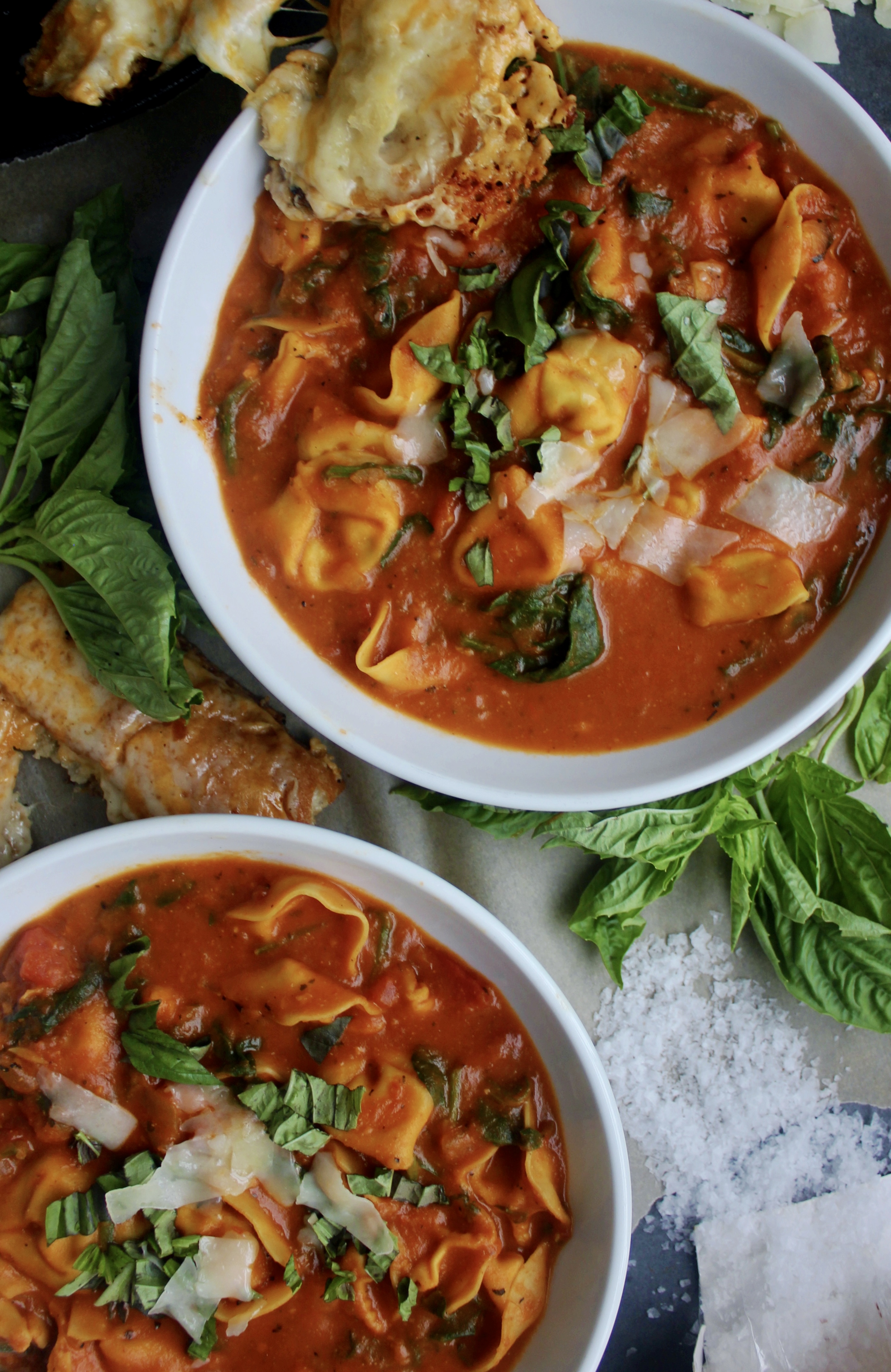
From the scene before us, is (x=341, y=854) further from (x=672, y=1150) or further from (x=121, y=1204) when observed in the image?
(x=672, y=1150)

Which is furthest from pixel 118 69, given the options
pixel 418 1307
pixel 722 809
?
pixel 418 1307

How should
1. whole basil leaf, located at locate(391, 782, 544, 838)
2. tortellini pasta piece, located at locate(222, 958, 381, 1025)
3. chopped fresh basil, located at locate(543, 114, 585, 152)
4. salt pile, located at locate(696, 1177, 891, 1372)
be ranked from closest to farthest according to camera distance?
chopped fresh basil, located at locate(543, 114, 585, 152), tortellini pasta piece, located at locate(222, 958, 381, 1025), whole basil leaf, located at locate(391, 782, 544, 838), salt pile, located at locate(696, 1177, 891, 1372)

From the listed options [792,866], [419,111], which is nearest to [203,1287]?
[792,866]

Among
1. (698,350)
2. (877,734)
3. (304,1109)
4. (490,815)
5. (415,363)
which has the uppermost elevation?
(698,350)

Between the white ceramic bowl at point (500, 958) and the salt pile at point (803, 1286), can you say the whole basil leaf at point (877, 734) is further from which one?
the salt pile at point (803, 1286)

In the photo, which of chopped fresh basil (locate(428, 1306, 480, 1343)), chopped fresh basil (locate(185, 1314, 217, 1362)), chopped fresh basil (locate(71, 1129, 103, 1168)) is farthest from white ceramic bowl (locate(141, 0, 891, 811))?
chopped fresh basil (locate(185, 1314, 217, 1362))

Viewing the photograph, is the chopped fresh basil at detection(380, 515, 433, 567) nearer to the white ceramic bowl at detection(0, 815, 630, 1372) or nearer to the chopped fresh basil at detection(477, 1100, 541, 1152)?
the white ceramic bowl at detection(0, 815, 630, 1372)

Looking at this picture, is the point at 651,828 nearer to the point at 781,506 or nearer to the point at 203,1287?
the point at 781,506

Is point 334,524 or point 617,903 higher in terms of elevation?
point 334,524
